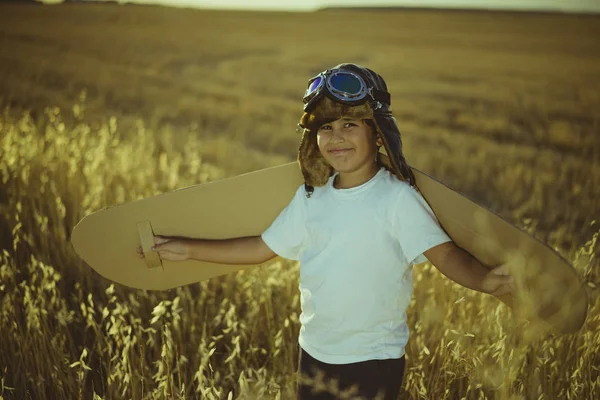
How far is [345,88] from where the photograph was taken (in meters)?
1.85

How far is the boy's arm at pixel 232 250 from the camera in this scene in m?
2.15

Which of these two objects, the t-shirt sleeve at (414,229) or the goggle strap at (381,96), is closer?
the t-shirt sleeve at (414,229)

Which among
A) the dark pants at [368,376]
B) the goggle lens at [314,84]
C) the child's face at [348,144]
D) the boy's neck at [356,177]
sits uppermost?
the goggle lens at [314,84]

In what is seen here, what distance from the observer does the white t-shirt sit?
1.80 m

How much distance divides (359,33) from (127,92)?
2566 cm

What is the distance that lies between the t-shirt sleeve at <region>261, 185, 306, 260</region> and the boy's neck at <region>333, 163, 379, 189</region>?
159 millimetres

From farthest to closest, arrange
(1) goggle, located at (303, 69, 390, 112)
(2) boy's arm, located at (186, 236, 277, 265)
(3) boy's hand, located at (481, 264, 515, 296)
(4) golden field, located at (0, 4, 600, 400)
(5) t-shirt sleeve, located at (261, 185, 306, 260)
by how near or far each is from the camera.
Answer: (4) golden field, located at (0, 4, 600, 400) → (2) boy's arm, located at (186, 236, 277, 265) → (5) t-shirt sleeve, located at (261, 185, 306, 260) → (1) goggle, located at (303, 69, 390, 112) → (3) boy's hand, located at (481, 264, 515, 296)

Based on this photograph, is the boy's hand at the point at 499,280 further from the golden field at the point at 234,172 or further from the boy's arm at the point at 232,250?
the boy's arm at the point at 232,250

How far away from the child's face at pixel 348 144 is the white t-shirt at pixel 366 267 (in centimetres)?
7

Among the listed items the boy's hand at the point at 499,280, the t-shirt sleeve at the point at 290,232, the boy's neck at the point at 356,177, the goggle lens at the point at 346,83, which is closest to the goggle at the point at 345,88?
the goggle lens at the point at 346,83

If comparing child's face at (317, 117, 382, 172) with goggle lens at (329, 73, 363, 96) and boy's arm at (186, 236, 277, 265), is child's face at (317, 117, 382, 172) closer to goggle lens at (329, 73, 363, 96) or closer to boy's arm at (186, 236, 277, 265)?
goggle lens at (329, 73, 363, 96)

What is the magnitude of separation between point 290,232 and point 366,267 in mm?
311

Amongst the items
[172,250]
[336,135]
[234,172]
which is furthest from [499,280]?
[234,172]

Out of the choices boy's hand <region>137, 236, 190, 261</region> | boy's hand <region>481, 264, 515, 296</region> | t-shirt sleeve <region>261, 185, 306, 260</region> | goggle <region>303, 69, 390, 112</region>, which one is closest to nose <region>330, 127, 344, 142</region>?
goggle <region>303, 69, 390, 112</region>
